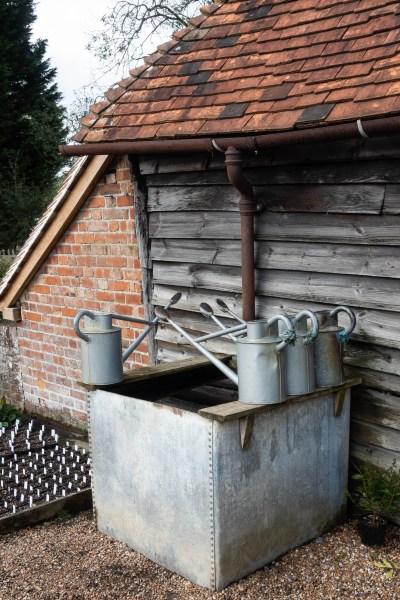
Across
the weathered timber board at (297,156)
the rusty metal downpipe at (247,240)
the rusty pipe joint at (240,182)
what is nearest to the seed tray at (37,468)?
the rusty metal downpipe at (247,240)

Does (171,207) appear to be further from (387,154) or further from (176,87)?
(387,154)

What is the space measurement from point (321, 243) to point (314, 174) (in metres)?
0.42

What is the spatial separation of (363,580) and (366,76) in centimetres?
266

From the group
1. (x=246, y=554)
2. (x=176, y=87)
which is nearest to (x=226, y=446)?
(x=246, y=554)

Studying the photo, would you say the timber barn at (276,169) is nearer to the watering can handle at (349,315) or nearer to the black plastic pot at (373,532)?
the watering can handle at (349,315)

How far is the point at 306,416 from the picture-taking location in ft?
12.4

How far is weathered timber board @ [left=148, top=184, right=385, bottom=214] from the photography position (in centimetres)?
387

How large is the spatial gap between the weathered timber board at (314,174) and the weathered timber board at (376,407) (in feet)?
4.12

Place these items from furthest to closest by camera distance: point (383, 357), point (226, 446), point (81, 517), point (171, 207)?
point (171, 207) → point (81, 517) → point (383, 357) → point (226, 446)

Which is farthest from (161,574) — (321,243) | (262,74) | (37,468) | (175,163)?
(262,74)

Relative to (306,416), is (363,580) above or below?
below

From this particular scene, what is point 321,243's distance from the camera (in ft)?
13.6

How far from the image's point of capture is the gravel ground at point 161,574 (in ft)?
11.4

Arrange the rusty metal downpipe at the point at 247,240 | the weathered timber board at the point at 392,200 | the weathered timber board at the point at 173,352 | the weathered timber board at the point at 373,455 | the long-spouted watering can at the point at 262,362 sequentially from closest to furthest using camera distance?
the long-spouted watering can at the point at 262,362 → the weathered timber board at the point at 392,200 → the weathered timber board at the point at 373,455 → the rusty metal downpipe at the point at 247,240 → the weathered timber board at the point at 173,352
